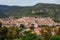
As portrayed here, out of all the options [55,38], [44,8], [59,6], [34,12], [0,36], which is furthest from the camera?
[59,6]

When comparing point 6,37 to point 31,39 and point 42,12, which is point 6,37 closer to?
point 31,39

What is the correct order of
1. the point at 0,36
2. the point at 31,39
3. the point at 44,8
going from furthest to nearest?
the point at 44,8 < the point at 0,36 < the point at 31,39

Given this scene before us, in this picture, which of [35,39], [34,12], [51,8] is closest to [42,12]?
[34,12]

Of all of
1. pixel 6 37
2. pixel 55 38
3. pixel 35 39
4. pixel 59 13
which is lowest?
pixel 59 13

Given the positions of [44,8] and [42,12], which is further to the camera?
[44,8]

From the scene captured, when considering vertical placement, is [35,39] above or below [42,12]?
above

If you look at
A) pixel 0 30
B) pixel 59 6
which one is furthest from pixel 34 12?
pixel 0 30

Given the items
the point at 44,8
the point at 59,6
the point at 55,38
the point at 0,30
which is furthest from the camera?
the point at 59,6

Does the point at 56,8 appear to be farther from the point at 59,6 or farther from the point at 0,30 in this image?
the point at 0,30

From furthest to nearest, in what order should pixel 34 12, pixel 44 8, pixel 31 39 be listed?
pixel 44 8, pixel 34 12, pixel 31 39

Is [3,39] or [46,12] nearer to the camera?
[3,39]
